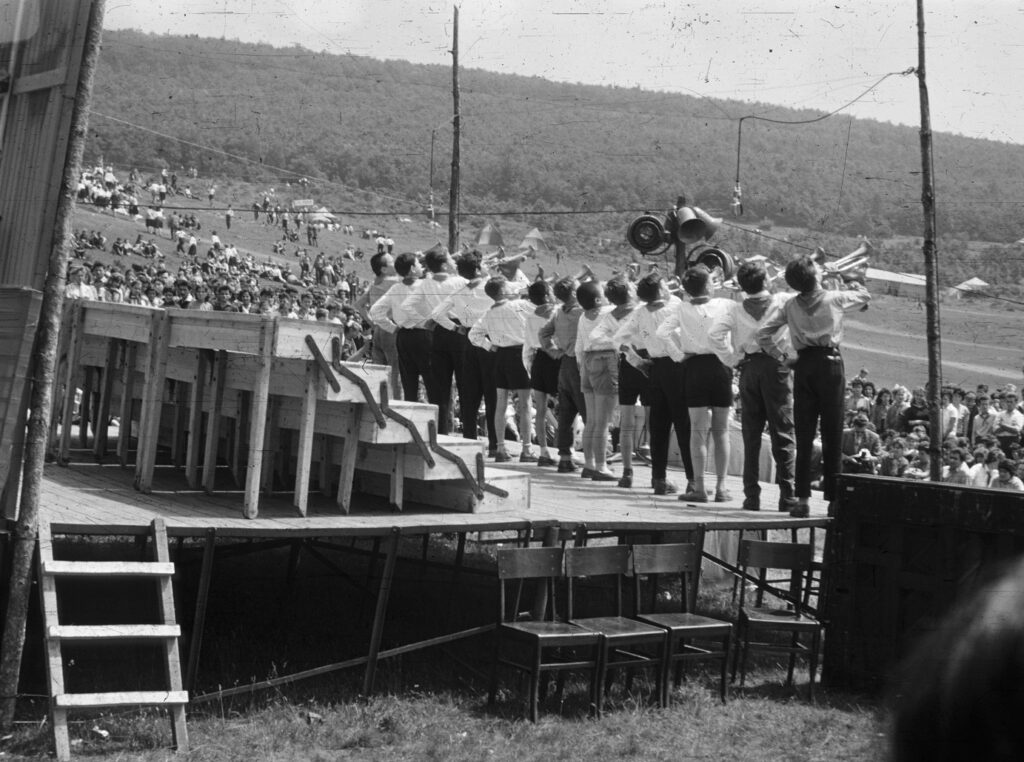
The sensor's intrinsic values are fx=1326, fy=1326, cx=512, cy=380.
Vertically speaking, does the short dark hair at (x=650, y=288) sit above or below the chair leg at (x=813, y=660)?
above

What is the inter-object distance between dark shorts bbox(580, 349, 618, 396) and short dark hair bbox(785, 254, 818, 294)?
2159mm

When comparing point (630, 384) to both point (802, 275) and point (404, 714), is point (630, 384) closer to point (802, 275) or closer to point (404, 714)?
point (802, 275)

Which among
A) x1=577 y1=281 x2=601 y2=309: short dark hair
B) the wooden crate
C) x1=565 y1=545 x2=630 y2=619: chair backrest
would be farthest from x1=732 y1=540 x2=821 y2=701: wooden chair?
x1=577 y1=281 x2=601 y2=309: short dark hair

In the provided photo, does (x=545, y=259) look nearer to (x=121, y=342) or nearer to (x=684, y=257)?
(x=684, y=257)

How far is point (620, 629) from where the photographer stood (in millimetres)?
8781

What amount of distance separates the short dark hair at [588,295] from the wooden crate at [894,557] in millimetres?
3658

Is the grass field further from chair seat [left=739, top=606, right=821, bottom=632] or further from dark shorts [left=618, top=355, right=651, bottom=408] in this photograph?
dark shorts [left=618, top=355, right=651, bottom=408]

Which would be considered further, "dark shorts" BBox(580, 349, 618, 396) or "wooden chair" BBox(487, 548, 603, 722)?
"dark shorts" BBox(580, 349, 618, 396)

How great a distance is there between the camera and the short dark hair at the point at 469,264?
13711 mm

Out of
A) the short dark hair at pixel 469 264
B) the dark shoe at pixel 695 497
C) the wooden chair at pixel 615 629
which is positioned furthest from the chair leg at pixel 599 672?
the short dark hair at pixel 469 264

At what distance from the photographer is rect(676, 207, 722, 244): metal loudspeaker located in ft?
51.9

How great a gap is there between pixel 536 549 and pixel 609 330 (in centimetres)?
382

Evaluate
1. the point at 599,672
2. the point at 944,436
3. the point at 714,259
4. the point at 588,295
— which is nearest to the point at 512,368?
the point at 588,295

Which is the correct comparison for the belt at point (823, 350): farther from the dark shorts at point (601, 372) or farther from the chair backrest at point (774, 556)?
the dark shorts at point (601, 372)
